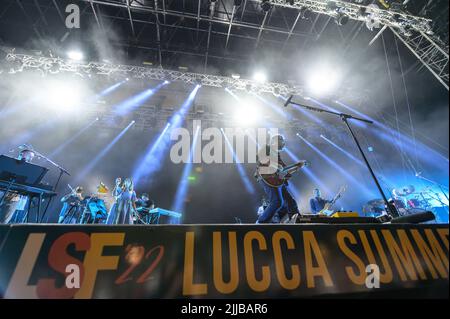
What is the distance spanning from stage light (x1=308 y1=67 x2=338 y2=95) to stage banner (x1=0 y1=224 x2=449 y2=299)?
352 inches

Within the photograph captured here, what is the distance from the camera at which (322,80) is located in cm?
924

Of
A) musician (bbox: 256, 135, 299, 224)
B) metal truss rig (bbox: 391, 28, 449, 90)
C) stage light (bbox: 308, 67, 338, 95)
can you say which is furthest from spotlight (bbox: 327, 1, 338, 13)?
musician (bbox: 256, 135, 299, 224)

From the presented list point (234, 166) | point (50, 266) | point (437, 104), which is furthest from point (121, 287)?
point (437, 104)

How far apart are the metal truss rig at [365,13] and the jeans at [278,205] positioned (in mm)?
6145

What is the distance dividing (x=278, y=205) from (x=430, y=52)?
8.60 metres

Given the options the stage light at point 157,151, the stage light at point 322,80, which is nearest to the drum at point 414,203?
the stage light at point 322,80

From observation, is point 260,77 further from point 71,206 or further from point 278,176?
point 71,206

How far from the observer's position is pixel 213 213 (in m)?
9.38

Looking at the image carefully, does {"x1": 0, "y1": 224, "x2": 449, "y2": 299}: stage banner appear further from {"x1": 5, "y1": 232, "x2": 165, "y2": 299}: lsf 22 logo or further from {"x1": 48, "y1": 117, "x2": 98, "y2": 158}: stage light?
{"x1": 48, "y1": 117, "x2": 98, "y2": 158}: stage light

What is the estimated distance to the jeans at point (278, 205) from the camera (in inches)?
137

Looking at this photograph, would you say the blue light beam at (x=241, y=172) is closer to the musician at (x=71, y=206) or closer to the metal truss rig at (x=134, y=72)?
the metal truss rig at (x=134, y=72)

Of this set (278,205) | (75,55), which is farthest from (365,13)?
(75,55)

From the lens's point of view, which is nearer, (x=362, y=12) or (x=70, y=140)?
(x=362, y=12)
